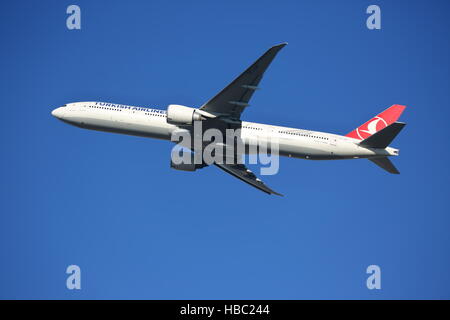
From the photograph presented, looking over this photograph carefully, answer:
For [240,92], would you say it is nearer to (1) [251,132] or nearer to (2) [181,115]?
(1) [251,132]

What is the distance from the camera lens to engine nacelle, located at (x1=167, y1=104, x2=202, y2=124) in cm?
4209

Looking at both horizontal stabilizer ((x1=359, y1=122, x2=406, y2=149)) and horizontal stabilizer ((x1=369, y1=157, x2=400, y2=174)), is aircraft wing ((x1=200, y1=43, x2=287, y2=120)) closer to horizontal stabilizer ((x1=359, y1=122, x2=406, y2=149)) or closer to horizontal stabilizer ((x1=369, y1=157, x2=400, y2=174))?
Answer: horizontal stabilizer ((x1=359, y1=122, x2=406, y2=149))

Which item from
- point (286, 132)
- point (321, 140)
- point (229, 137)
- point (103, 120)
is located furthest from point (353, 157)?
point (103, 120)

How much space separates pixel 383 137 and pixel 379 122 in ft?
18.5

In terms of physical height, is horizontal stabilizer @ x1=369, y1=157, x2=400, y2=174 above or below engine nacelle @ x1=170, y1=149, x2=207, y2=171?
below

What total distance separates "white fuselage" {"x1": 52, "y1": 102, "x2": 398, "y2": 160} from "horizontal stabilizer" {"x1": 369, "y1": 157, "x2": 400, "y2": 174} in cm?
68

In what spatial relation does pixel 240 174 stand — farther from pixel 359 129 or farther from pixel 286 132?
pixel 359 129

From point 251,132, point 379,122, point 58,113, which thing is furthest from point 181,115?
point 379,122

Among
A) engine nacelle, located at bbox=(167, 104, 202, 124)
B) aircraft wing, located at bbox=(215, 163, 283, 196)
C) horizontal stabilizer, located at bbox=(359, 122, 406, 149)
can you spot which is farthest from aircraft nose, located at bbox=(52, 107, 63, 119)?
horizontal stabilizer, located at bbox=(359, 122, 406, 149)

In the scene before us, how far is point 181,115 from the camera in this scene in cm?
4206

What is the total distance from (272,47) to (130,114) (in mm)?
14166

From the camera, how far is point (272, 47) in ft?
120

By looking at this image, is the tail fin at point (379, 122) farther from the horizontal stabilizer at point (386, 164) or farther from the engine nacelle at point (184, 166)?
the engine nacelle at point (184, 166)

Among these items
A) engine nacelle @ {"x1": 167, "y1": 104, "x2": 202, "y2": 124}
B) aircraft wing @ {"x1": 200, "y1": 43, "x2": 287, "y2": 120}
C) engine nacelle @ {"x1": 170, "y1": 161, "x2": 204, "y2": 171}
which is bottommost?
engine nacelle @ {"x1": 170, "y1": 161, "x2": 204, "y2": 171}
